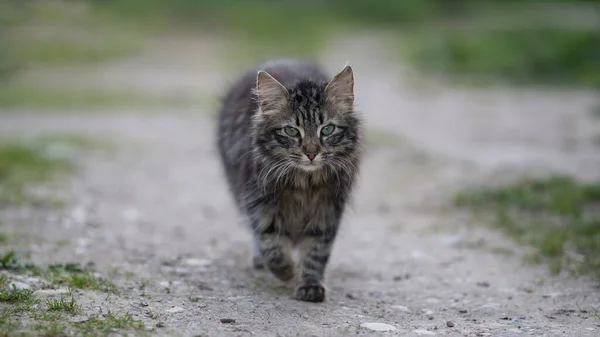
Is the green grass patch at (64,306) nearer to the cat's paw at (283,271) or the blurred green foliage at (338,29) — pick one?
the cat's paw at (283,271)

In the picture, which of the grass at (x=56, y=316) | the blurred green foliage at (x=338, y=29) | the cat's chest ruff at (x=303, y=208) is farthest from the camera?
the blurred green foliage at (x=338, y=29)

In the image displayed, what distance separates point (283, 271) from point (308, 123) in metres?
1.09

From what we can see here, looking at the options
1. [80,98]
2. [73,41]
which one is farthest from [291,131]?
[73,41]

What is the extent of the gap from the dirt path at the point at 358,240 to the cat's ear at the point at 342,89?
4.20ft

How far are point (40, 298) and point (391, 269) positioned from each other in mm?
2825

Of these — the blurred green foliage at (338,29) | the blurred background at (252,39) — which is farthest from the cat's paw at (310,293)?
the blurred background at (252,39)

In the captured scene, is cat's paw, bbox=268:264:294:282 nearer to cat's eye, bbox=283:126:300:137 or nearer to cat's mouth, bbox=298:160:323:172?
cat's mouth, bbox=298:160:323:172

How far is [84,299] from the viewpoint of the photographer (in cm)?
478

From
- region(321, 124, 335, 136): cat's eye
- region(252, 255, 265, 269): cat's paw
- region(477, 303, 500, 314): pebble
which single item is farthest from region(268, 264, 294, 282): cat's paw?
region(477, 303, 500, 314): pebble

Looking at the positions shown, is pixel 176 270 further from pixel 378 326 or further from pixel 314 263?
pixel 378 326

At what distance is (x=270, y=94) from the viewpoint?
17.6 feet

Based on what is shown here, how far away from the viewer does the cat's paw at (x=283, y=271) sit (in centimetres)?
558

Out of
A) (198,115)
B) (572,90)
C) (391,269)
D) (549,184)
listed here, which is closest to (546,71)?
(572,90)

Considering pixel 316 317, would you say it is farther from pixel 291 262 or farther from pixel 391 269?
pixel 391 269
